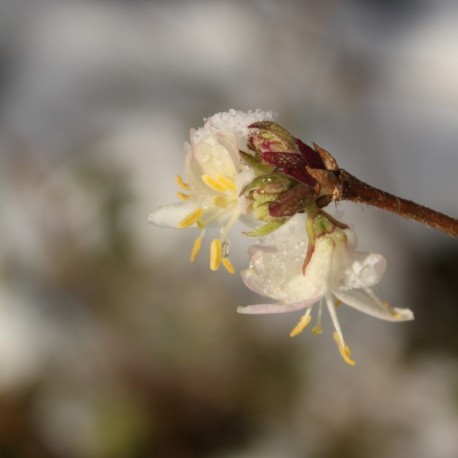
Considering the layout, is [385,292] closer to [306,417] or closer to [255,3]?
[306,417]

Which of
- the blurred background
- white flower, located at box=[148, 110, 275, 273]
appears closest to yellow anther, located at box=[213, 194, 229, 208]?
white flower, located at box=[148, 110, 275, 273]

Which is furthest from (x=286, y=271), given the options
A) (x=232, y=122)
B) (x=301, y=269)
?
(x=232, y=122)

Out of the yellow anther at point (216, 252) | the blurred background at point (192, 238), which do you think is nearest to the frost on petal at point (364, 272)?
the yellow anther at point (216, 252)

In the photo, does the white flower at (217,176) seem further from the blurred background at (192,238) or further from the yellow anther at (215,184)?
the blurred background at (192,238)

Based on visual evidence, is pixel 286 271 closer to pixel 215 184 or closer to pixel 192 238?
pixel 215 184

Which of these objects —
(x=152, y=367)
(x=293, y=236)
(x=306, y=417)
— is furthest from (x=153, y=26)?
(x=293, y=236)
